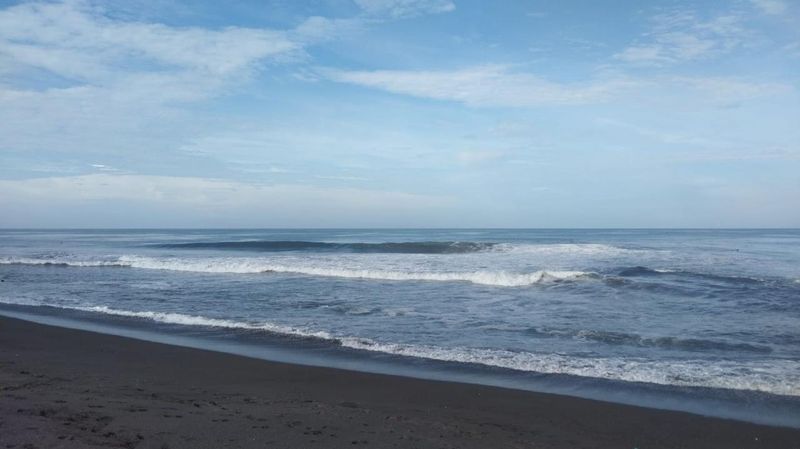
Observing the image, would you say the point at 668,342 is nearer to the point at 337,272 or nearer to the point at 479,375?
the point at 479,375

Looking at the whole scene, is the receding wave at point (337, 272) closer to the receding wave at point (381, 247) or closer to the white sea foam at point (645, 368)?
the white sea foam at point (645, 368)

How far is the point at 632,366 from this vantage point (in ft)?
27.0

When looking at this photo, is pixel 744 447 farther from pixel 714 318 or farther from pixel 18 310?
pixel 18 310

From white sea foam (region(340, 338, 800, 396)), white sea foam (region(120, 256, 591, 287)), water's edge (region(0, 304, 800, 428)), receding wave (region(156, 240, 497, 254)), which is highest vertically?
receding wave (region(156, 240, 497, 254))

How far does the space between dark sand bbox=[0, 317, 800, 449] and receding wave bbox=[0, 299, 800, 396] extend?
1.32 metres

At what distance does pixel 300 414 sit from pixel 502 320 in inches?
279

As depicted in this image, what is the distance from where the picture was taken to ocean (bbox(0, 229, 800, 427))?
7648 mm

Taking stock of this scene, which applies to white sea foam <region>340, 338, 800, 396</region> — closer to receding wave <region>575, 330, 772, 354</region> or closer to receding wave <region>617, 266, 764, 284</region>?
receding wave <region>575, 330, 772, 354</region>

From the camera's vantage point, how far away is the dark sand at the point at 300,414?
4.93 m

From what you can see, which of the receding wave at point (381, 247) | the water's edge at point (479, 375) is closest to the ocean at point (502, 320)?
the water's edge at point (479, 375)

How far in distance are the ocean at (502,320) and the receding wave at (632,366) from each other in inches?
1.3

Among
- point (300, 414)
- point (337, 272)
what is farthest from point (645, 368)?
point (337, 272)

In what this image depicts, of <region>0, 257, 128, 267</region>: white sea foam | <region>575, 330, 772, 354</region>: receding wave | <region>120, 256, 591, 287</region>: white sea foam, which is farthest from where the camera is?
<region>0, 257, 128, 267</region>: white sea foam

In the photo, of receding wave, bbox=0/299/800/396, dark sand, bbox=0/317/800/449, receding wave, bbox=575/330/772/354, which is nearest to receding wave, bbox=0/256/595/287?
receding wave, bbox=575/330/772/354
